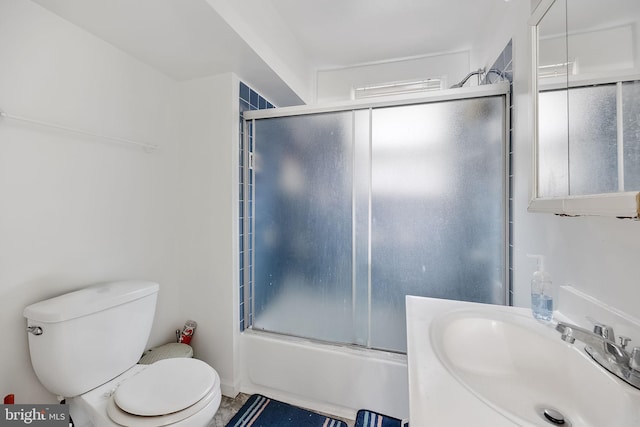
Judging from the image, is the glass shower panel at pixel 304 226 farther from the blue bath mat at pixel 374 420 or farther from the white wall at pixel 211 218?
the blue bath mat at pixel 374 420

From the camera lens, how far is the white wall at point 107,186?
3.53ft

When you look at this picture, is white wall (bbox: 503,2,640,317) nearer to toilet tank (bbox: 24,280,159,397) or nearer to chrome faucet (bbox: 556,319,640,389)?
chrome faucet (bbox: 556,319,640,389)

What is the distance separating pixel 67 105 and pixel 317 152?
1247mm

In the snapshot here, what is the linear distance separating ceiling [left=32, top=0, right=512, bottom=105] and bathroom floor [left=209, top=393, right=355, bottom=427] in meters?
2.08

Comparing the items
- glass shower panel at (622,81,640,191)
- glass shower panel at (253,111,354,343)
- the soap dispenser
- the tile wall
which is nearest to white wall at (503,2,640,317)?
the soap dispenser

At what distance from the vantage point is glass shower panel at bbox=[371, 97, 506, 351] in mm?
1366

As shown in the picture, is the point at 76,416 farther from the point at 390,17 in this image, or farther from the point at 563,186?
the point at 390,17

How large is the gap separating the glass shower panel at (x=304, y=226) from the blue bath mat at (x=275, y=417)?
0.43 metres

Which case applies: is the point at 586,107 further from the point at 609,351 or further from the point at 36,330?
the point at 36,330

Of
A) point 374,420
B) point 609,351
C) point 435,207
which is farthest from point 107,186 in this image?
point 609,351

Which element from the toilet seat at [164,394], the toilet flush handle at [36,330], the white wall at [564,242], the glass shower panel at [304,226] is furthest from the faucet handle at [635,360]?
the toilet flush handle at [36,330]

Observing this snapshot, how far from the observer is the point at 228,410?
159cm

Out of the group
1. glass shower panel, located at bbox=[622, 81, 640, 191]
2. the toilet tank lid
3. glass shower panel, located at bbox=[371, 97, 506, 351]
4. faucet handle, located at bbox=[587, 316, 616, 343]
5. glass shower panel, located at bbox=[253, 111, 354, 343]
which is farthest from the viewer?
glass shower panel, located at bbox=[253, 111, 354, 343]

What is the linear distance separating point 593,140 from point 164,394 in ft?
5.56
